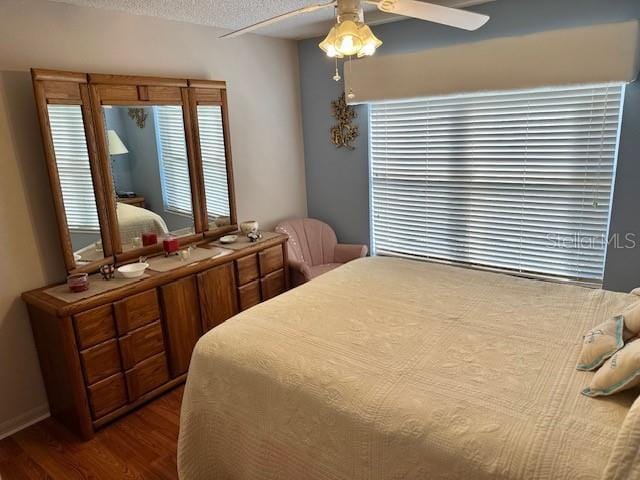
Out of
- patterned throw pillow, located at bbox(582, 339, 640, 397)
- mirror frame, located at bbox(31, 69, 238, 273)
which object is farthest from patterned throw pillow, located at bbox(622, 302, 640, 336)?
mirror frame, located at bbox(31, 69, 238, 273)

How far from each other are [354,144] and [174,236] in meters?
1.72

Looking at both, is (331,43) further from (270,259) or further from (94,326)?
(270,259)

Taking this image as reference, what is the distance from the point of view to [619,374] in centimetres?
143

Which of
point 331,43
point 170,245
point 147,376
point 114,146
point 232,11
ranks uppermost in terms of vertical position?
point 232,11

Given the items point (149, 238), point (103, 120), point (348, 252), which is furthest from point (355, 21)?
point (348, 252)

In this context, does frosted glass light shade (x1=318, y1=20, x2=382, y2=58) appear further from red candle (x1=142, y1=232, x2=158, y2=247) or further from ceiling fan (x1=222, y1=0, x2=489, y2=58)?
red candle (x1=142, y1=232, x2=158, y2=247)

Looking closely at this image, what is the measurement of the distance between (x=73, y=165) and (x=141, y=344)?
1110 mm

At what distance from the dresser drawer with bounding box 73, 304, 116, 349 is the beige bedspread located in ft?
2.49

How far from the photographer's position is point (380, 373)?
1.68 m

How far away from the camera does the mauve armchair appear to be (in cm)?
388

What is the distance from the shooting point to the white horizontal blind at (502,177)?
2.84 m

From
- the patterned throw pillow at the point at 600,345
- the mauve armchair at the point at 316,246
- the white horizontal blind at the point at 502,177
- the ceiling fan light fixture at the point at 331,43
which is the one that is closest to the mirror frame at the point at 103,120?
the mauve armchair at the point at 316,246

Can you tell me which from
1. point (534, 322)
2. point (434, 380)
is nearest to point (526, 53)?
point (534, 322)

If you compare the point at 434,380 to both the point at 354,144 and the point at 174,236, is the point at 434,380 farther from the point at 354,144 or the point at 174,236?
the point at 354,144
